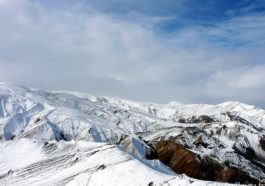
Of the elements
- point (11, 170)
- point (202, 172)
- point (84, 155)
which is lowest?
point (202, 172)

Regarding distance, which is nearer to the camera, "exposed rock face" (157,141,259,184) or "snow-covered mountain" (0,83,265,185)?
"snow-covered mountain" (0,83,265,185)

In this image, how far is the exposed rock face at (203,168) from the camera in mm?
92525

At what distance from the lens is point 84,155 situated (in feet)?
175

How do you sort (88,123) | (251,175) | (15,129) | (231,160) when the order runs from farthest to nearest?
(88,123) < (15,129) < (231,160) < (251,175)

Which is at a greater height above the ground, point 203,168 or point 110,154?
point 110,154

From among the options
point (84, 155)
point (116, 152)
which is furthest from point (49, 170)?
point (116, 152)

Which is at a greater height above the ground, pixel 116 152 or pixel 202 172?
pixel 116 152

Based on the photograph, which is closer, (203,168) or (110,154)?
(110,154)

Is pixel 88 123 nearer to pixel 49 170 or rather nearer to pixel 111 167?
pixel 49 170

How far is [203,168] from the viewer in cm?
10019

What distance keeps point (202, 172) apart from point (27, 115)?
5282 inches

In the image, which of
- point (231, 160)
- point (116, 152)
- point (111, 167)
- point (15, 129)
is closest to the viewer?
point (111, 167)

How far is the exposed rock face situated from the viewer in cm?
9253

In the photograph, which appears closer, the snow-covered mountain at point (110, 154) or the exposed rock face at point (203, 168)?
the snow-covered mountain at point (110, 154)
